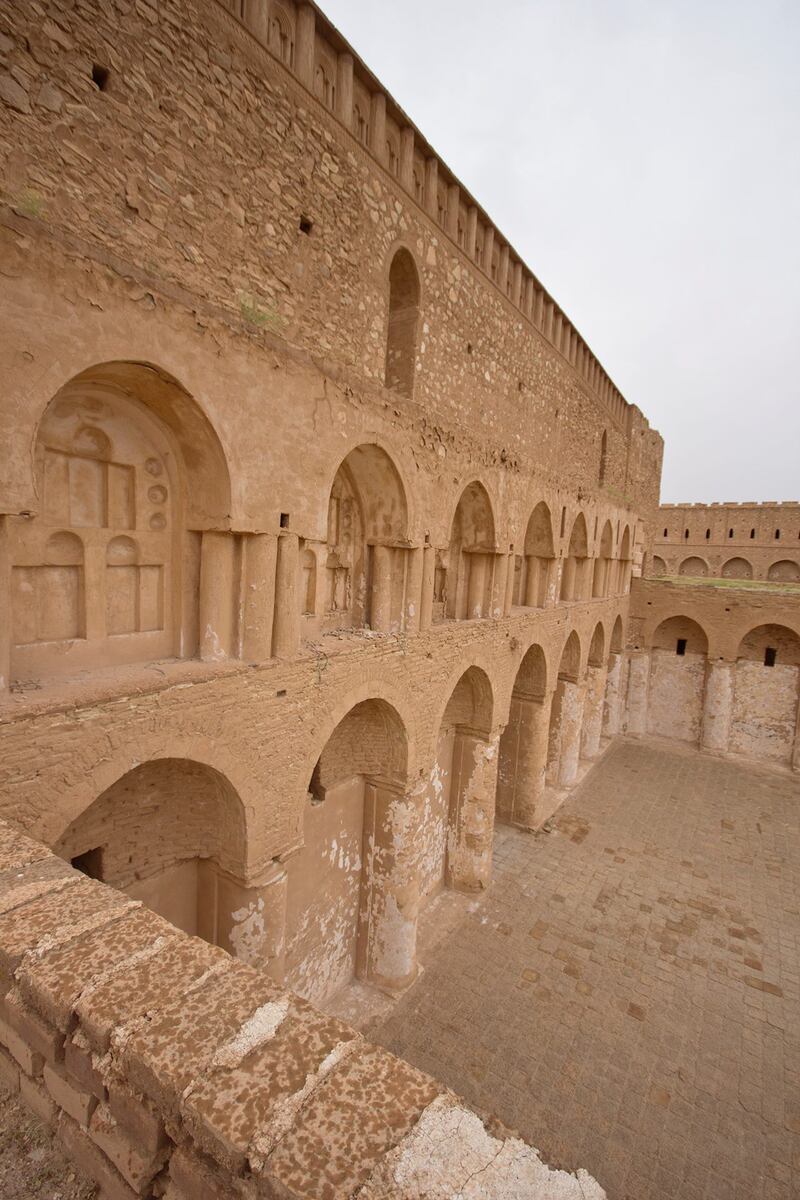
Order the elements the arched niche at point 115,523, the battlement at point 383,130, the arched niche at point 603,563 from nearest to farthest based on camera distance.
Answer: the arched niche at point 115,523 → the battlement at point 383,130 → the arched niche at point 603,563

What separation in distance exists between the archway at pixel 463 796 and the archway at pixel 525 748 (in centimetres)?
233

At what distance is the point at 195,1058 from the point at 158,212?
501 cm

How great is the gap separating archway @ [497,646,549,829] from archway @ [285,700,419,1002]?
16.3 feet

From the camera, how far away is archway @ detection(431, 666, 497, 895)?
9758mm

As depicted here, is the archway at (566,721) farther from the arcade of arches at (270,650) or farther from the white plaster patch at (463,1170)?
the white plaster patch at (463,1170)

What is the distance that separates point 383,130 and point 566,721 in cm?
1231

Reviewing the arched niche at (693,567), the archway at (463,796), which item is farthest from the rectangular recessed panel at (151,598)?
the arched niche at (693,567)

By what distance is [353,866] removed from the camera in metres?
7.96

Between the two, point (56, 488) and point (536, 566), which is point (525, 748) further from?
point (56, 488)

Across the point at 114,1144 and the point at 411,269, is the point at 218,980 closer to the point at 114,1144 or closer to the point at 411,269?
the point at 114,1144

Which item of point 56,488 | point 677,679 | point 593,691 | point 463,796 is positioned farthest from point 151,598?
point 677,679

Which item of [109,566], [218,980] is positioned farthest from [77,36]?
[218,980]

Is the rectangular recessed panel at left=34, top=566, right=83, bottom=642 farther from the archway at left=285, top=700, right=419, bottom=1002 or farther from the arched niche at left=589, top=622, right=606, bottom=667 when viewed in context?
the arched niche at left=589, top=622, right=606, bottom=667

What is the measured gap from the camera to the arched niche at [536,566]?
37.6ft
